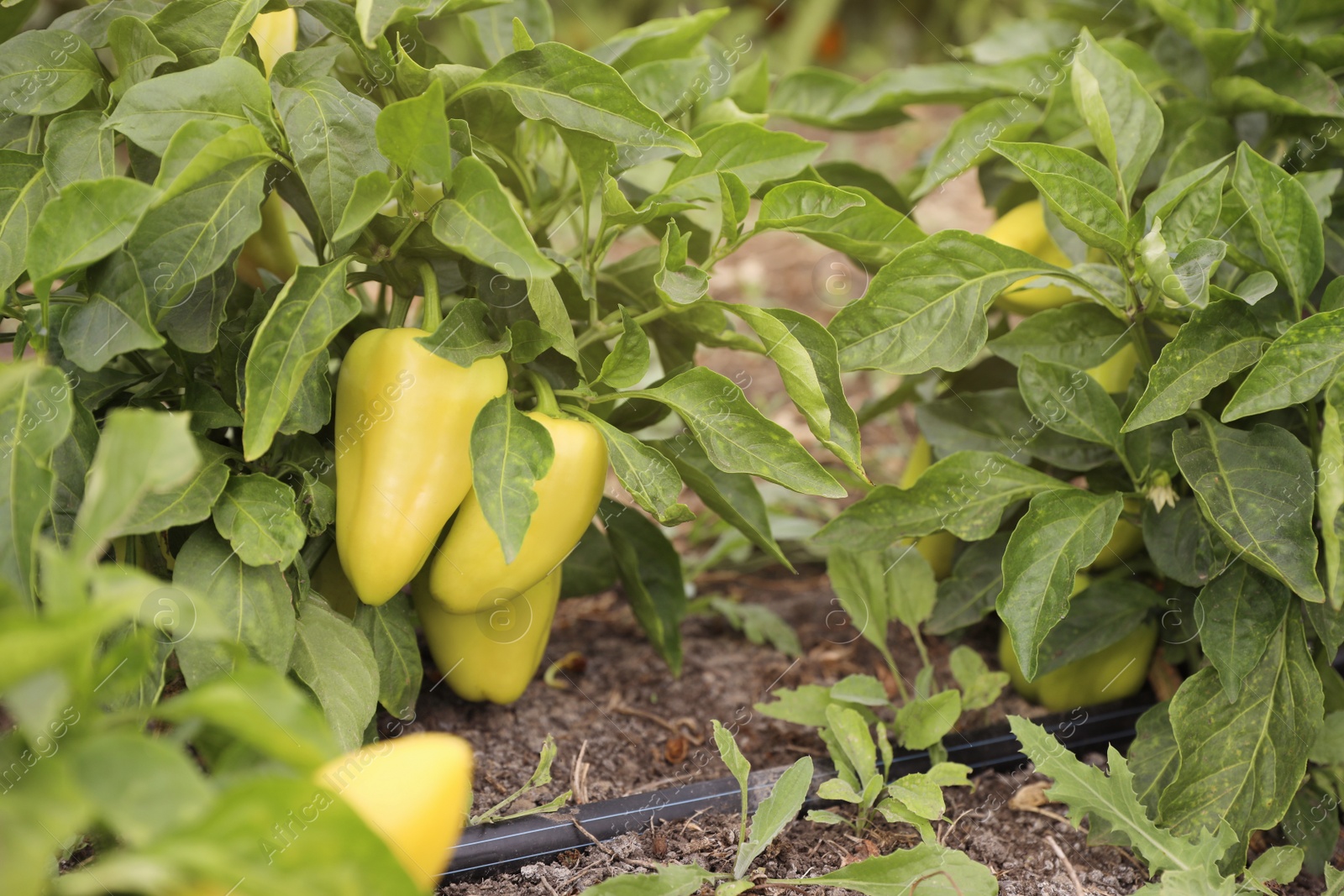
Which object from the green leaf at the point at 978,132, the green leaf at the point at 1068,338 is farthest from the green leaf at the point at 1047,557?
the green leaf at the point at 978,132

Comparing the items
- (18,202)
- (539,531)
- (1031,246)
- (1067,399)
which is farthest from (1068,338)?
(18,202)

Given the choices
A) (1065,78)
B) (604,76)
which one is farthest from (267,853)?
(1065,78)

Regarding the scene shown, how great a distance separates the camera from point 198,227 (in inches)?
28.6

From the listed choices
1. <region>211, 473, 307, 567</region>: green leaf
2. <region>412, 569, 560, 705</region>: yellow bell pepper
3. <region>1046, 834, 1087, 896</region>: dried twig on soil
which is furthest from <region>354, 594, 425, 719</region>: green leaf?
<region>1046, 834, 1087, 896</region>: dried twig on soil

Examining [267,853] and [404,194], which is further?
[404,194]

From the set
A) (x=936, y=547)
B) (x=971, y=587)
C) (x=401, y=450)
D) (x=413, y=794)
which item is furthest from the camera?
(x=936, y=547)

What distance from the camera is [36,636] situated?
1.34 ft

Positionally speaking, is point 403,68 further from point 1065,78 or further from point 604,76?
point 1065,78

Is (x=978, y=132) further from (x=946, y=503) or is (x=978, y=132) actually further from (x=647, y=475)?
(x=647, y=475)

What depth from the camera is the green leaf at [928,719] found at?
0.96 m

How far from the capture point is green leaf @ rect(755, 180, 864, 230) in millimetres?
824

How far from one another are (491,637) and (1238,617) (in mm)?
665

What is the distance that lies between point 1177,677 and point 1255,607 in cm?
24

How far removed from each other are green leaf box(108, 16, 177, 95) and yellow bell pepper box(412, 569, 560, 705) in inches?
19.1
